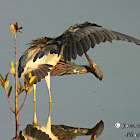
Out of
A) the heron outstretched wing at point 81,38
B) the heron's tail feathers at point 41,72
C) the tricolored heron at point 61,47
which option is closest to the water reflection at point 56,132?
the heron's tail feathers at point 41,72

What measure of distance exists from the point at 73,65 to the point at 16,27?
121 inches

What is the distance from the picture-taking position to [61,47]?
777 cm

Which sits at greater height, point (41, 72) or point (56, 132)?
point (41, 72)

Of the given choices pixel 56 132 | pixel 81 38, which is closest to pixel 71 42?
pixel 81 38

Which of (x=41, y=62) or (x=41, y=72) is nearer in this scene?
(x=41, y=72)

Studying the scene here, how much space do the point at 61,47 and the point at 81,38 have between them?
42 centimetres

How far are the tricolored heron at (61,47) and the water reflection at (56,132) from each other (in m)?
1.34

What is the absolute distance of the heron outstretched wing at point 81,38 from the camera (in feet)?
24.4

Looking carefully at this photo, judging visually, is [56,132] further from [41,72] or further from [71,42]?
[71,42]

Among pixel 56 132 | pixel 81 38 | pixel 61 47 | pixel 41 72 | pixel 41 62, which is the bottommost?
pixel 56 132

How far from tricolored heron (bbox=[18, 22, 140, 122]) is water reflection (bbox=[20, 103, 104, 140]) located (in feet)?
4.39

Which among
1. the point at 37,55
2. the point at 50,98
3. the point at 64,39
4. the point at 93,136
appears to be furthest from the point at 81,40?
the point at 93,136

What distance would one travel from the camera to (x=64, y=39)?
7703mm

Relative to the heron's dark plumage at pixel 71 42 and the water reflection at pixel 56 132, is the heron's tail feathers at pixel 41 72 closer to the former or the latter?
the heron's dark plumage at pixel 71 42
